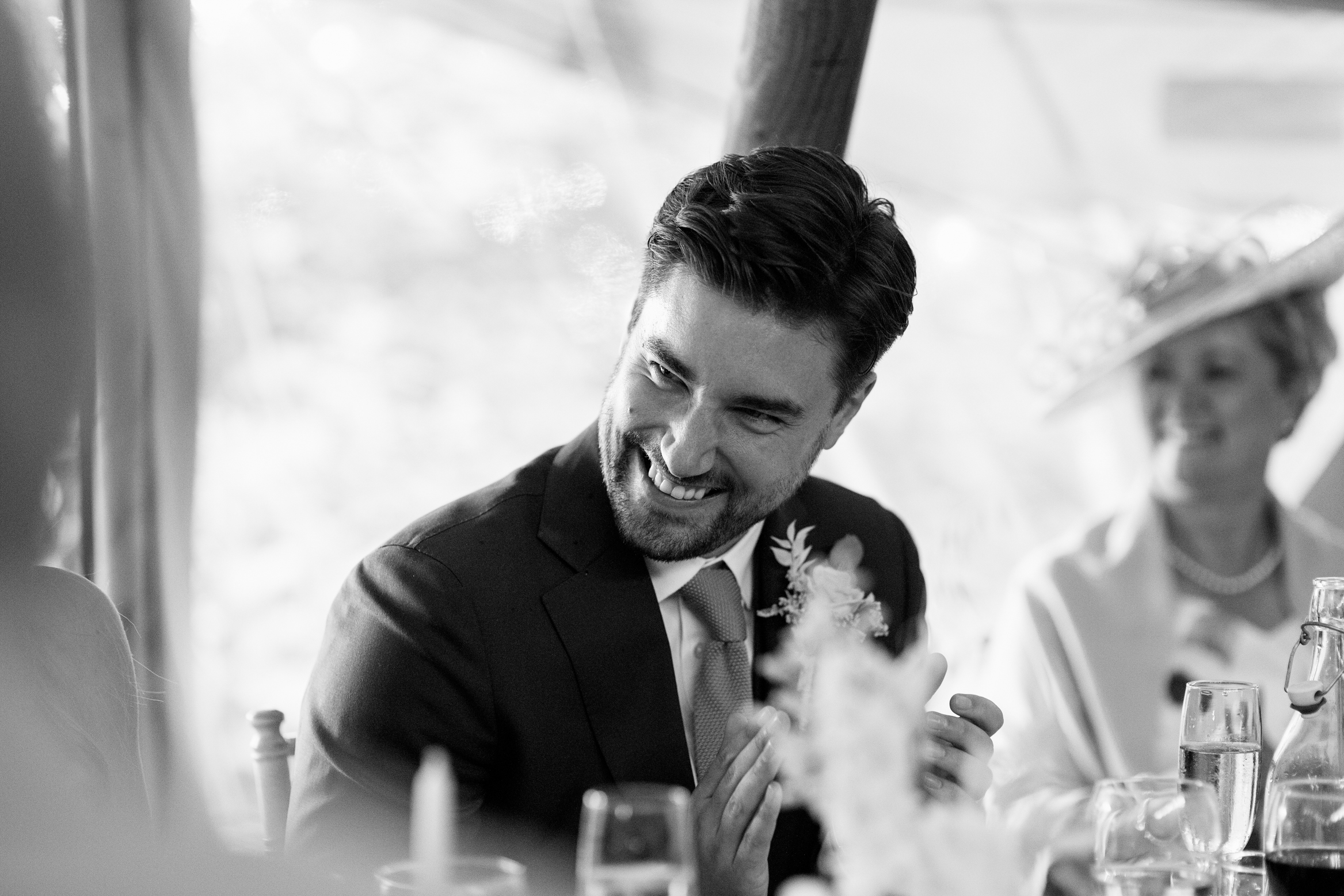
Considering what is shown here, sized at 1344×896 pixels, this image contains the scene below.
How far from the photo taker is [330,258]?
3.06 m

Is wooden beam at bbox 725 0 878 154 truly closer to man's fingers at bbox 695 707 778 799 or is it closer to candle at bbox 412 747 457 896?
man's fingers at bbox 695 707 778 799

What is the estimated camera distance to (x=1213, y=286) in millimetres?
3047

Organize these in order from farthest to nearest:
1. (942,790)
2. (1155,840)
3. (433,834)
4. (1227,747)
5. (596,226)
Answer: (596,226) < (942,790) < (1227,747) < (1155,840) < (433,834)

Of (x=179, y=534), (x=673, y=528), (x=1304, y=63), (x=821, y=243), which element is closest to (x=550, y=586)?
(x=673, y=528)

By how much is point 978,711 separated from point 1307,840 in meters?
0.46

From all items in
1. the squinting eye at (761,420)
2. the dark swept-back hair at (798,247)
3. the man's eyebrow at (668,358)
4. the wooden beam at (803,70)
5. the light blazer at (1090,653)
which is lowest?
the light blazer at (1090,653)

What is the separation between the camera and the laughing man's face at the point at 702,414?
163 centimetres

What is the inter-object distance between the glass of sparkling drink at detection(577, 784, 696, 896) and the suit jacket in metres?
0.77

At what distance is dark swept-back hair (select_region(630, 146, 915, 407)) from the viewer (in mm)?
1641

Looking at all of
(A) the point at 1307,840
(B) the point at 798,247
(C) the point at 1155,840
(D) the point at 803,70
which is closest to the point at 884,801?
(C) the point at 1155,840

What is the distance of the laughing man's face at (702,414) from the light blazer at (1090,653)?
1.06 metres

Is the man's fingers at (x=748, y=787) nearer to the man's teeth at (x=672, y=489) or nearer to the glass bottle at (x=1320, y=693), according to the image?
the man's teeth at (x=672, y=489)

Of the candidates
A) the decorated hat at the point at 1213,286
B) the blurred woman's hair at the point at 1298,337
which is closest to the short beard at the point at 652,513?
the decorated hat at the point at 1213,286

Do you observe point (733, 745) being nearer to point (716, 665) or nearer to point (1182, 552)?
point (716, 665)
